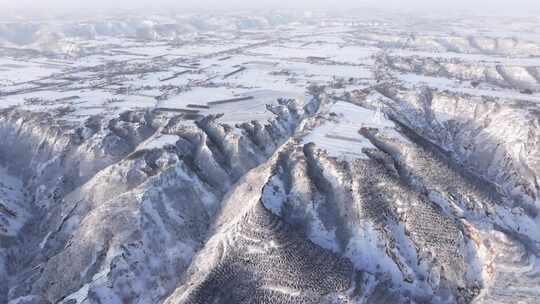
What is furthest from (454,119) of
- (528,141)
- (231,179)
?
(231,179)

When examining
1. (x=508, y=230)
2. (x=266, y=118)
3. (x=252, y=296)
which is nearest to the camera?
(x=252, y=296)

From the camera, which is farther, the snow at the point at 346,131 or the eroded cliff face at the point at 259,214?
the snow at the point at 346,131

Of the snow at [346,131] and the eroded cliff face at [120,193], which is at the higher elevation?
the snow at [346,131]

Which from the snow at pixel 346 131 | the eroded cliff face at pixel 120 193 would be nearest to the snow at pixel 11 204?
the eroded cliff face at pixel 120 193

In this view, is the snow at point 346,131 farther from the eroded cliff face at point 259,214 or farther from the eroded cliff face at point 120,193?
the eroded cliff face at point 120,193

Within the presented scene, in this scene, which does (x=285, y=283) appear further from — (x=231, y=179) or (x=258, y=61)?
(x=258, y=61)

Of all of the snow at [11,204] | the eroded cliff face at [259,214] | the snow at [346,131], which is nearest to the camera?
the eroded cliff face at [259,214]

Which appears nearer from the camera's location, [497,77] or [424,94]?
[424,94]

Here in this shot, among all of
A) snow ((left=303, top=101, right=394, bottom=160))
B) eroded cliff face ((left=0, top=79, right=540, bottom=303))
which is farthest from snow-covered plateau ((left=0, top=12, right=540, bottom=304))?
snow ((left=303, top=101, right=394, bottom=160))
